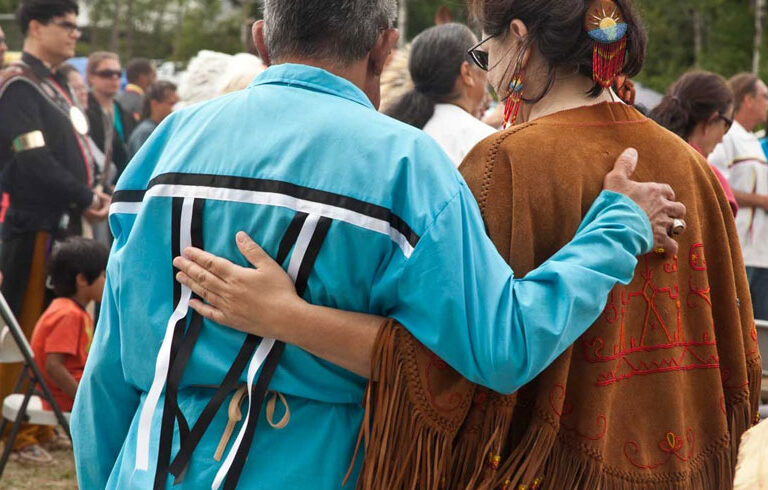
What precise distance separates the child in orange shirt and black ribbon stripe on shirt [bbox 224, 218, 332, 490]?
2.95 m

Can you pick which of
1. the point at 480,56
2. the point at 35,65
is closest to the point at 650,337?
the point at 480,56

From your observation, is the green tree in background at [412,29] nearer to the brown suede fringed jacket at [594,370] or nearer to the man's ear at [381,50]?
the brown suede fringed jacket at [594,370]

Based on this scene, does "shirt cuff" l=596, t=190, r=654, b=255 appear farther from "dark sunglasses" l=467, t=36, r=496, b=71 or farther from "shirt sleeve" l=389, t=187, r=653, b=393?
"dark sunglasses" l=467, t=36, r=496, b=71

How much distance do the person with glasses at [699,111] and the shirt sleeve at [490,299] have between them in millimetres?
2765

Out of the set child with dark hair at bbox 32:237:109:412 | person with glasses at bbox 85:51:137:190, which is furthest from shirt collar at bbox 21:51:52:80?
person with glasses at bbox 85:51:137:190

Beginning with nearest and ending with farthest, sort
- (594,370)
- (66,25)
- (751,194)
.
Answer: (594,370) → (66,25) → (751,194)

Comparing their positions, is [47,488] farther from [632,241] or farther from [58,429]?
[632,241]

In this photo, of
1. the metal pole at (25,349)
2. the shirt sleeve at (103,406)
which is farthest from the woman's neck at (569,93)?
the metal pole at (25,349)

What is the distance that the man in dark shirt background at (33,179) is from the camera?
5141mm

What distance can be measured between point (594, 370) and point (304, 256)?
22.7 inches

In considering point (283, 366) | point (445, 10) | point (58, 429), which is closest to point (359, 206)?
point (283, 366)

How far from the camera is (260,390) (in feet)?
5.44

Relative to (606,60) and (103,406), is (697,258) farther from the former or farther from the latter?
(103,406)

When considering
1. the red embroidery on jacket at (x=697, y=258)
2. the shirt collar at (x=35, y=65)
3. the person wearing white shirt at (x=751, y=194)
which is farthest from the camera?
the person wearing white shirt at (x=751, y=194)
